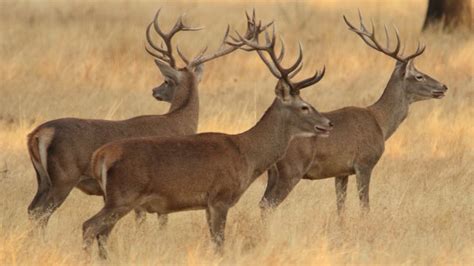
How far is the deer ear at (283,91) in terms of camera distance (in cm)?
932

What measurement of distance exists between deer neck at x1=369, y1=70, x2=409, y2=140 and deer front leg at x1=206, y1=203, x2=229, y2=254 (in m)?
2.90

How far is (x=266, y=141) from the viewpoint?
9281mm

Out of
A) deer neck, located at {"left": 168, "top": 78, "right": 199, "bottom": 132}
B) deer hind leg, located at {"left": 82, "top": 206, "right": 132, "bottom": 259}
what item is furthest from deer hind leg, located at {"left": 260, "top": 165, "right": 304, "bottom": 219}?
deer hind leg, located at {"left": 82, "top": 206, "right": 132, "bottom": 259}

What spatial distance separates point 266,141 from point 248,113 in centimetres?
588

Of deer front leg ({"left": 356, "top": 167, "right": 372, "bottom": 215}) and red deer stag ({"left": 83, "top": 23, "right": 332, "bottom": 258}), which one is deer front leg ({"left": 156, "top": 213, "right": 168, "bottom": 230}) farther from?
deer front leg ({"left": 356, "top": 167, "right": 372, "bottom": 215})

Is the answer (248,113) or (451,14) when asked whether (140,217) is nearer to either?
(248,113)

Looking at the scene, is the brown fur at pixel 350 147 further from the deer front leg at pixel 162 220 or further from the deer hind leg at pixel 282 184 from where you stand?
the deer front leg at pixel 162 220

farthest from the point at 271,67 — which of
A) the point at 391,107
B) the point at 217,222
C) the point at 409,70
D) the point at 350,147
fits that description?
the point at 409,70

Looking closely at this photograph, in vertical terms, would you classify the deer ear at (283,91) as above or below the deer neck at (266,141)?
above

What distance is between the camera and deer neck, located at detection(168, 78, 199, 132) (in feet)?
34.6

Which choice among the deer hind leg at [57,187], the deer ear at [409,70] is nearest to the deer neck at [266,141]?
the deer hind leg at [57,187]

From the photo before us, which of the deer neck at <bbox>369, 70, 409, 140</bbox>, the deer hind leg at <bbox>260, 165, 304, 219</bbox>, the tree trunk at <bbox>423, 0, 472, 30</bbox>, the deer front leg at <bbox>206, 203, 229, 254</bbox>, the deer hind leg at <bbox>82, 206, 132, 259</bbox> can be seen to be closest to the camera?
the deer hind leg at <bbox>82, 206, 132, 259</bbox>

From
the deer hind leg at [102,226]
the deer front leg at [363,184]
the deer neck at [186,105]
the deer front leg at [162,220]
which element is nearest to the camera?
the deer hind leg at [102,226]

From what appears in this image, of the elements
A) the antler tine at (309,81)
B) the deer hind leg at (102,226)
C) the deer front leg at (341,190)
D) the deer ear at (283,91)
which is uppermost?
the antler tine at (309,81)
